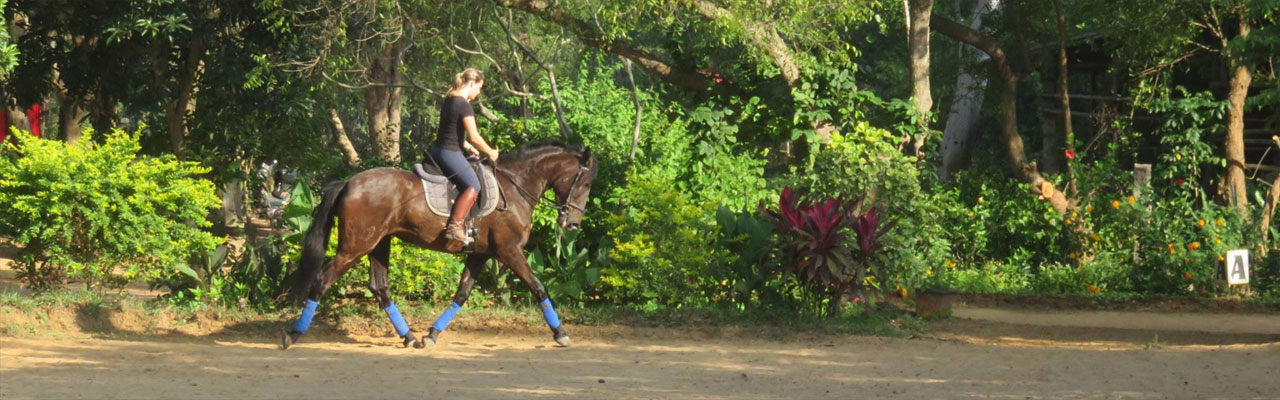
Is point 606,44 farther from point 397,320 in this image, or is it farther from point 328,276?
point 328,276

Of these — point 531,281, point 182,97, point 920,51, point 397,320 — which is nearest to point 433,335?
point 397,320

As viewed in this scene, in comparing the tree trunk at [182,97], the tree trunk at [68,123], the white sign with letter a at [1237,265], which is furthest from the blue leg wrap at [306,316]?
the tree trunk at [68,123]

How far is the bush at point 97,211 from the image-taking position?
37.9 feet

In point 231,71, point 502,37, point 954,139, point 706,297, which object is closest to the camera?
point 706,297

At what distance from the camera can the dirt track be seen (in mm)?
8703

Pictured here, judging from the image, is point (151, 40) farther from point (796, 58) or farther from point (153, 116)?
point (796, 58)

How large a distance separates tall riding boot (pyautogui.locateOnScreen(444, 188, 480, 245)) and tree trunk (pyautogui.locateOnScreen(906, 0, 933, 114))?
812cm

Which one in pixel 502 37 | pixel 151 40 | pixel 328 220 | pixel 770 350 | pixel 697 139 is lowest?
pixel 770 350

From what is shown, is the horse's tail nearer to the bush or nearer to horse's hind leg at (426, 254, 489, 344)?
horse's hind leg at (426, 254, 489, 344)

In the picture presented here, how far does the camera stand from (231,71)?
1409 centimetres

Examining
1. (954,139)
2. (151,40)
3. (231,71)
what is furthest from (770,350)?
(954,139)

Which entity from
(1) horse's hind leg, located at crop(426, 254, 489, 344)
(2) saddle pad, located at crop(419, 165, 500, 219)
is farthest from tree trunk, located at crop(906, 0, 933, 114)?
(2) saddle pad, located at crop(419, 165, 500, 219)

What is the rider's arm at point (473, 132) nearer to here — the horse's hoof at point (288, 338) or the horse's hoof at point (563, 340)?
the horse's hoof at point (563, 340)

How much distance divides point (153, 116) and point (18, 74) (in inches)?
114
